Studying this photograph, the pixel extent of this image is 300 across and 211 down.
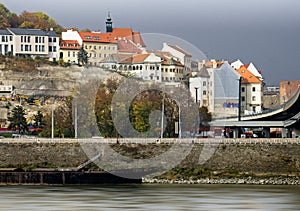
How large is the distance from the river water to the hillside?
102450 millimetres

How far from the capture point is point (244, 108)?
164 m

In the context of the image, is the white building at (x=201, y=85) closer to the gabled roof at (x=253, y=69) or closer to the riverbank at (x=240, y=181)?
the gabled roof at (x=253, y=69)

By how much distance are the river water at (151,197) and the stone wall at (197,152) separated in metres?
7.07

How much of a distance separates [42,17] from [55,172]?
116738 millimetres

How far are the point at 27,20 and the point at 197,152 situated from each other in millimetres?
104821

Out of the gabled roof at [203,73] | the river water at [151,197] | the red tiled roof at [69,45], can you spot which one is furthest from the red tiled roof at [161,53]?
the river water at [151,197]

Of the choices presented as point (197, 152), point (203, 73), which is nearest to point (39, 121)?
point (203, 73)

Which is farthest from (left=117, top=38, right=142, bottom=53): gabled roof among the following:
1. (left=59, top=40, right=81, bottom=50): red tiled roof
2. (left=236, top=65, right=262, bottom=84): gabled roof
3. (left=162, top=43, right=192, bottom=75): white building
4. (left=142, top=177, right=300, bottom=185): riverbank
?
(left=142, top=177, right=300, bottom=185): riverbank

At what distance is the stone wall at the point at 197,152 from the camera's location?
80562 mm

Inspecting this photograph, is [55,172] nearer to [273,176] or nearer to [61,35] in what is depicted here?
[273,176]

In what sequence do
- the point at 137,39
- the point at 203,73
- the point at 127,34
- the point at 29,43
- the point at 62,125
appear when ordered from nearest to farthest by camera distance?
the point at 62,125 → the point at 203,73 → the point at 29,43 → the point at 137,39 → the point at 127,34

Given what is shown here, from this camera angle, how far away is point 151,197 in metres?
64.1

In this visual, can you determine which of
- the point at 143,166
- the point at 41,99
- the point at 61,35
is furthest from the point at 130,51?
the point at 143,166

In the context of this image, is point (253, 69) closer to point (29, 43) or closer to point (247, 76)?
point (247, 76)
